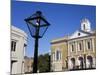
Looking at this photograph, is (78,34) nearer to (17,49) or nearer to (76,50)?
(76,50)

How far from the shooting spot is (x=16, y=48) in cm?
281

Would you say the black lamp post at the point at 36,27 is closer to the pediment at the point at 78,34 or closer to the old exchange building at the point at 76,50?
the old exchange building at the point at 76,50

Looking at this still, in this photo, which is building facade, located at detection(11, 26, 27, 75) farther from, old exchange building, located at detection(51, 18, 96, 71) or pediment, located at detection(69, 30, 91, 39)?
pediment, located at detection(69, 30, 91, 39)

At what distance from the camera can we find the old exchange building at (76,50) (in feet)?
9.92

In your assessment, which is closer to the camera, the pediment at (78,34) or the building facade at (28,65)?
the building facade at (28,65)

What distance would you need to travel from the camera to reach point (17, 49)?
282 centimetres

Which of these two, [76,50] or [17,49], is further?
[76,50]

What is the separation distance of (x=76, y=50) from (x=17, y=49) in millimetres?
814

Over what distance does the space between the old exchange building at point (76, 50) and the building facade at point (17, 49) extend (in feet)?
1.28

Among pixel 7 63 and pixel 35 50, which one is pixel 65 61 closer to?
pixel 35 50

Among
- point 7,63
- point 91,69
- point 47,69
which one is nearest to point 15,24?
Result: point 7,63

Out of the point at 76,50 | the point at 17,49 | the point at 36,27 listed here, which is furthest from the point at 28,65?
the point at 76,50

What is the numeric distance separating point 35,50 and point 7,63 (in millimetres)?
385

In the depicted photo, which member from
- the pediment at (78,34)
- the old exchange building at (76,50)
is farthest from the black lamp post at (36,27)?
the pediment at (78,34)
